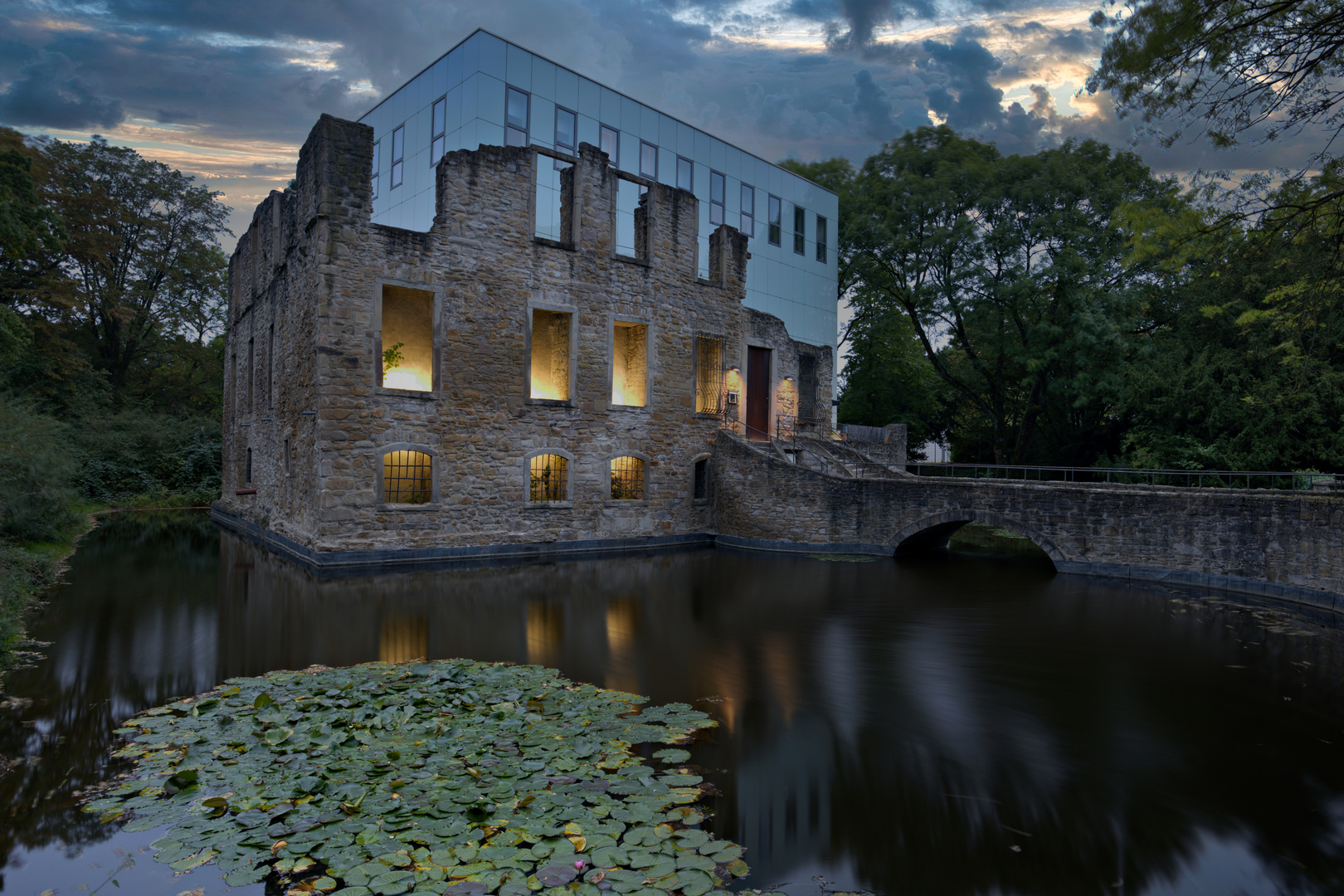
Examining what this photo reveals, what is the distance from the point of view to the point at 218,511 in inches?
950

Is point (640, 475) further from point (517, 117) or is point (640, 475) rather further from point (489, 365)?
point (517, 117)

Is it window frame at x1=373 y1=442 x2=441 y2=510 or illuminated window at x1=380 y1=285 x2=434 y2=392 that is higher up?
illuminated window at x1=380 y1=285 x2=434 y2=392

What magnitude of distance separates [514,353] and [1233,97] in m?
12.8

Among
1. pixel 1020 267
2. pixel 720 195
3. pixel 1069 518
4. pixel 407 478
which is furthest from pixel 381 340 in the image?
pixel 1020 267

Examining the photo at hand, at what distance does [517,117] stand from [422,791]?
19.6 meters

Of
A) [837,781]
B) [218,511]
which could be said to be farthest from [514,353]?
[218,511]

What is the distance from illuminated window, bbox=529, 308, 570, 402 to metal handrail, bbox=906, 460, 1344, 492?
9.14 metres

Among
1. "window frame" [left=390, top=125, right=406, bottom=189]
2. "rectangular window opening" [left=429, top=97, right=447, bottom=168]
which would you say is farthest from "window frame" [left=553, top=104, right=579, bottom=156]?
"window frame" [left=390, top=125, right=406, bottom=189]

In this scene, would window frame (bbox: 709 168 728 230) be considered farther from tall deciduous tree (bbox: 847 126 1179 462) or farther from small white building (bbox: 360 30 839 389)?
tall deciduous tree (bbox: 847 126 1179 462)

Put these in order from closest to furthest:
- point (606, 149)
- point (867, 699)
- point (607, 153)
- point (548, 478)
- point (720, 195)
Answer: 1. point (867, 699)
2. point (548, 478)
3. point (607, 153)
4. point (606, 149)
5. point (720, 195)

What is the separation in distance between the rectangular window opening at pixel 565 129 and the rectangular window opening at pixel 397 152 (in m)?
5.01

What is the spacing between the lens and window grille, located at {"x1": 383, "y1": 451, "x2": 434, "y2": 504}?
1425cm

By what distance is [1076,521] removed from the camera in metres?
14.9

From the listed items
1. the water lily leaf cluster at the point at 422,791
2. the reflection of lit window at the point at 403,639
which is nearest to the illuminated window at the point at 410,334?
the reflection of lit window at the point at 403,639
